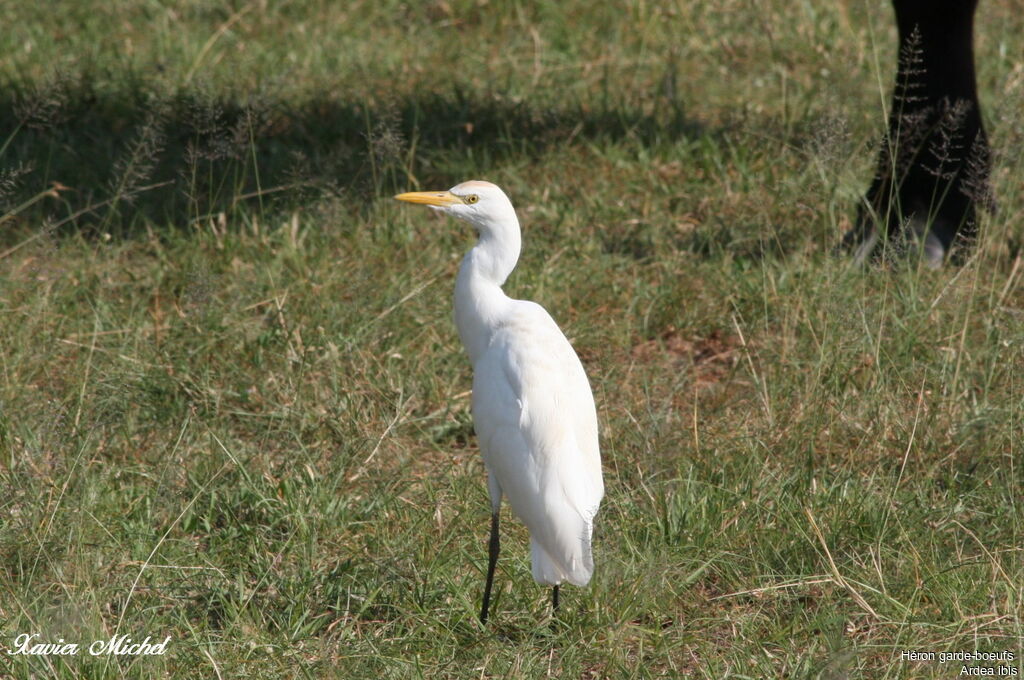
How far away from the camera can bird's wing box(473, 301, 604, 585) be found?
2.85m

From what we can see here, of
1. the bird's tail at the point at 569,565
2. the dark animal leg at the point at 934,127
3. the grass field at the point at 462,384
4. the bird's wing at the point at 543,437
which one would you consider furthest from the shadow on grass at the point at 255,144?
the bird's tail at the point at 569,565

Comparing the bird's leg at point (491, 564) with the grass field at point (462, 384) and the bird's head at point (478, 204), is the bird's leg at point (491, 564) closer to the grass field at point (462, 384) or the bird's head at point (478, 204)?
the grass field at point (462, 384)

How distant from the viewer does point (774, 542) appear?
3.21 meters

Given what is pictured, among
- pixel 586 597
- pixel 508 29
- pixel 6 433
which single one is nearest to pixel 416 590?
pixel 586 597

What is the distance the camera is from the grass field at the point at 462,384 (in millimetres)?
2971

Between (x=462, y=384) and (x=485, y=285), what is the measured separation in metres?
1.01

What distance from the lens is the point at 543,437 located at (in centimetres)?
298

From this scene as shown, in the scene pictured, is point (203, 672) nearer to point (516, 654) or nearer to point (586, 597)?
point (516, 654)

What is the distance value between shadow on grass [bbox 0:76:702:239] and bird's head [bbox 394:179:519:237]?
5.71 ft

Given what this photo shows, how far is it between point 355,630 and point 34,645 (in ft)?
2.57

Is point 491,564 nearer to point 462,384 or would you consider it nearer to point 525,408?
point 525,408

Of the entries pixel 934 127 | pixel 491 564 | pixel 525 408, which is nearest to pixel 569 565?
pixel 491 564

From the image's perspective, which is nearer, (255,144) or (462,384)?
(462,384)
